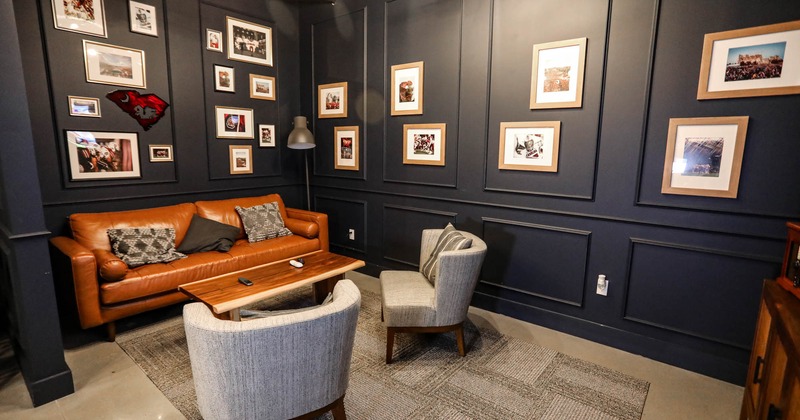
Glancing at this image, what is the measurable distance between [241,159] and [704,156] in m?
4.11

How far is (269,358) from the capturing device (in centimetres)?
137

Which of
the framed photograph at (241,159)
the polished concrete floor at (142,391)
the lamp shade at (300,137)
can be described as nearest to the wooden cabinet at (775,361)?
the polished concrete floor at (142,391)

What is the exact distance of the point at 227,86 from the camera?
4035mm

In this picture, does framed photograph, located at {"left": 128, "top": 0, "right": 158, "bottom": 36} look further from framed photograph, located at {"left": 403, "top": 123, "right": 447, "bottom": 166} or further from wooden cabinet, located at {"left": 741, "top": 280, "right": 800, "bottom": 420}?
wooden cabinet, located at {"left": 741, "top": 280, "right": 800, "bottom": 420}

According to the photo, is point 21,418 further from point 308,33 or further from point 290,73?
point 308,33

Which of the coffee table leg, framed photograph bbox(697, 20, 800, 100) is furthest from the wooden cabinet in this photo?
the coffee table leg

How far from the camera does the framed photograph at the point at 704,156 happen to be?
2.28 m

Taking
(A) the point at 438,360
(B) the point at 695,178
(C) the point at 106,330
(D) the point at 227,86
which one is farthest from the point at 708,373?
(D) the point at 227,86

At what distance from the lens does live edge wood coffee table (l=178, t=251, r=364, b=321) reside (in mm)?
2322

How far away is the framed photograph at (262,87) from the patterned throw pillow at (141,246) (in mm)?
1866

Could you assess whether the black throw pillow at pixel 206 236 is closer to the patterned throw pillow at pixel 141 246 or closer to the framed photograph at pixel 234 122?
the patterned throw pillow at pixel 141 246

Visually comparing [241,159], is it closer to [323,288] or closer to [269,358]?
[323,288]

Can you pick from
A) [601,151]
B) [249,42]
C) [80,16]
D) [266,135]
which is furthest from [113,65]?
[601,151]

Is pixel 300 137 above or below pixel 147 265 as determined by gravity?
above
